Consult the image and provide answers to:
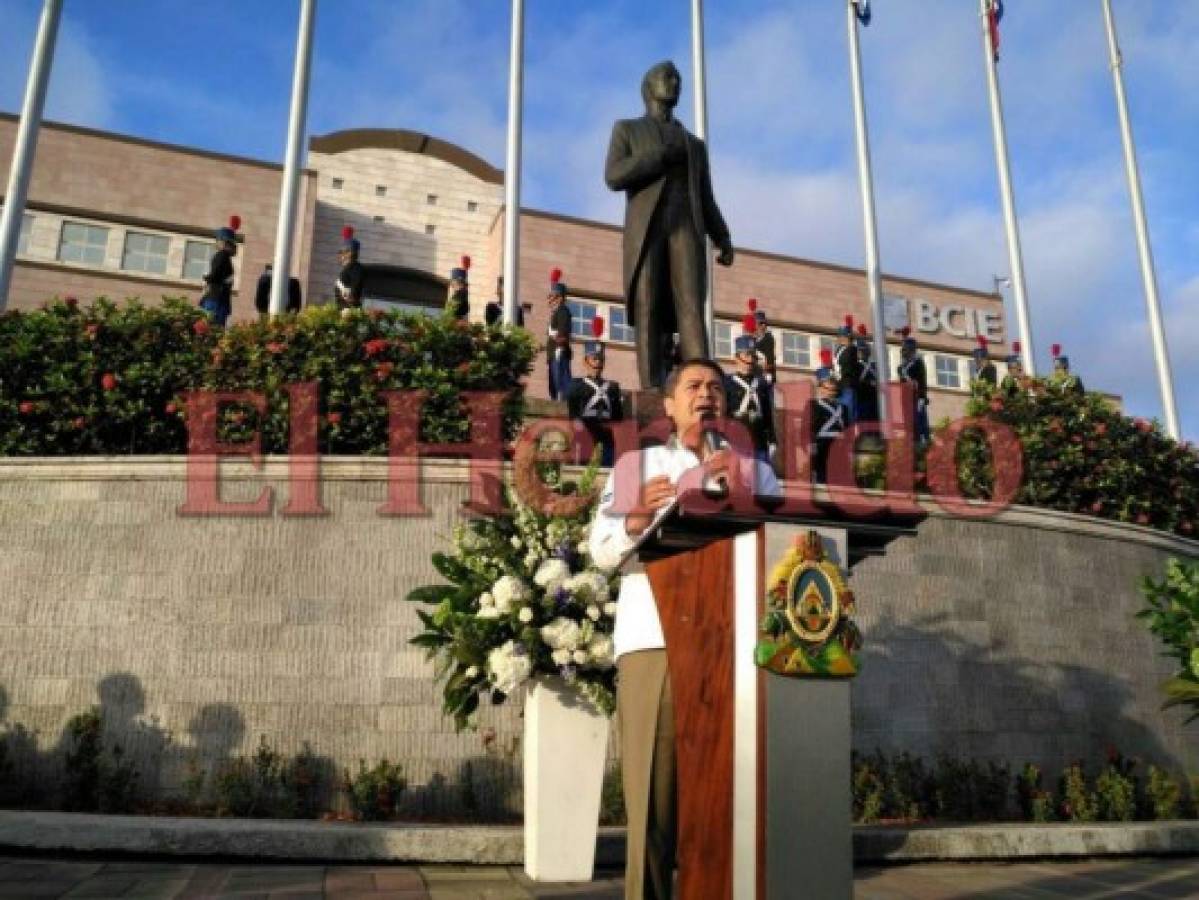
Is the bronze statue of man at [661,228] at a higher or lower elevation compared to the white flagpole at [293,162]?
lower

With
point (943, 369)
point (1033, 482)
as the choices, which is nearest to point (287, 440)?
point (1033, 482)

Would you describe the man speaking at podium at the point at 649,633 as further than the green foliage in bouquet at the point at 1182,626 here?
No

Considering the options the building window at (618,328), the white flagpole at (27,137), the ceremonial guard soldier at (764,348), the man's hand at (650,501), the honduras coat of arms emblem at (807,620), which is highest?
the building window at (618,328)

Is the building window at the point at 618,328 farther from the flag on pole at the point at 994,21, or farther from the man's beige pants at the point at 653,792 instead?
the man's beige pants at the point at 653,792

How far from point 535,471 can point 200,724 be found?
2836 mm

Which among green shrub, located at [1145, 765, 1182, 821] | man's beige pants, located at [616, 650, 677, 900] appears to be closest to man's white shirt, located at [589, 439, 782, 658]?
man's beige pants, located at [616, 650, 677, 900]

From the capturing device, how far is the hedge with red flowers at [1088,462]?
984cm

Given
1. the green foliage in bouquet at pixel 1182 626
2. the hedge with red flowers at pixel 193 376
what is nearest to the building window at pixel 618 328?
the hedge with red flowers at pixel 193 376

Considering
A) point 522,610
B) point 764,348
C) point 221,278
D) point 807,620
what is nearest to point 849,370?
point 764,348

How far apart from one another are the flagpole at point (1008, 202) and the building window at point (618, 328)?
9.48 metres

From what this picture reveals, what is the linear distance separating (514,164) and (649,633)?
1230cm

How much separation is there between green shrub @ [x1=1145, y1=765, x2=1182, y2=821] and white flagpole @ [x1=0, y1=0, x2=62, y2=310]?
12450 mm

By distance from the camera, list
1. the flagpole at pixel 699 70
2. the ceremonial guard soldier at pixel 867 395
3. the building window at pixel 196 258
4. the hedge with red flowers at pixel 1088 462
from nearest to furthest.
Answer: the hedge with red flowers at pixel 1088 462 → the ceremonial guard soldier at pixel 867 395 → the flagpole at pixel 699 70 → the building window at pixel 196 258

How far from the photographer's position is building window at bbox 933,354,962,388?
2736cm
